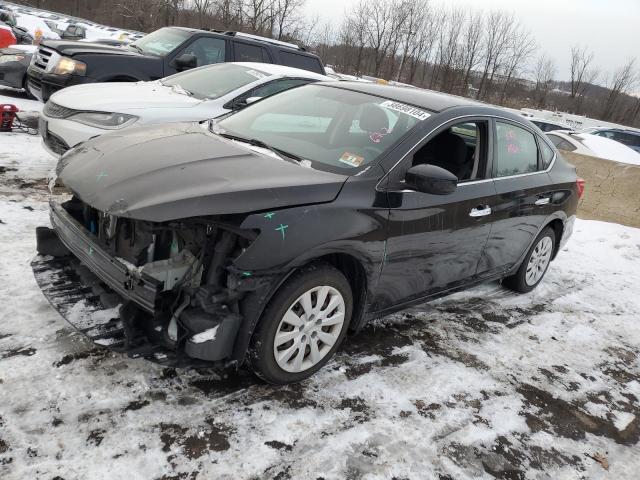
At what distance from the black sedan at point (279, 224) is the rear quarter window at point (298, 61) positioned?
205 inches

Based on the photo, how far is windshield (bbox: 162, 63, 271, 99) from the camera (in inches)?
244

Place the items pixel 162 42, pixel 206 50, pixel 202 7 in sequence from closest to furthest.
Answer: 1. pixel 162 42
2. pixel 206 50
3. pixel 202 7

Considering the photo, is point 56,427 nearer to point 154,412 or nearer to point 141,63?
point 154,412

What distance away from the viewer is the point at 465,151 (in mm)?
4008

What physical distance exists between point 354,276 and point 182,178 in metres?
1.17

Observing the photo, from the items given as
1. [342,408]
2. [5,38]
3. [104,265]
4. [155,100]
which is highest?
[5,38]

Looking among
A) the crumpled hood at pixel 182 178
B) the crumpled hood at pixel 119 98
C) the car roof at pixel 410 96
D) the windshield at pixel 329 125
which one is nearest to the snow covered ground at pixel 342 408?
the crumpled hood at pixel 182 178

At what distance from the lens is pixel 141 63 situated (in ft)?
24.3

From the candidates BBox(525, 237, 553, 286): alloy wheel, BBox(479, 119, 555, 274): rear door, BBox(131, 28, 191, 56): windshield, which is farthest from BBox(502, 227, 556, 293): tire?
BBox(131, 28, 191, 56): windshield

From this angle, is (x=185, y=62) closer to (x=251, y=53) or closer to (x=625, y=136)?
(x=251, y=53)

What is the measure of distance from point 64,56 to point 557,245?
263 inches

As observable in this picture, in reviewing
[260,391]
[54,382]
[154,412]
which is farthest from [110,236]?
[260,391]

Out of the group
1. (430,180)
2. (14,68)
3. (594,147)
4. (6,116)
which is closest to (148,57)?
(6,116)

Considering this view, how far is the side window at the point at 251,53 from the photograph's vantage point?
28.4ft
